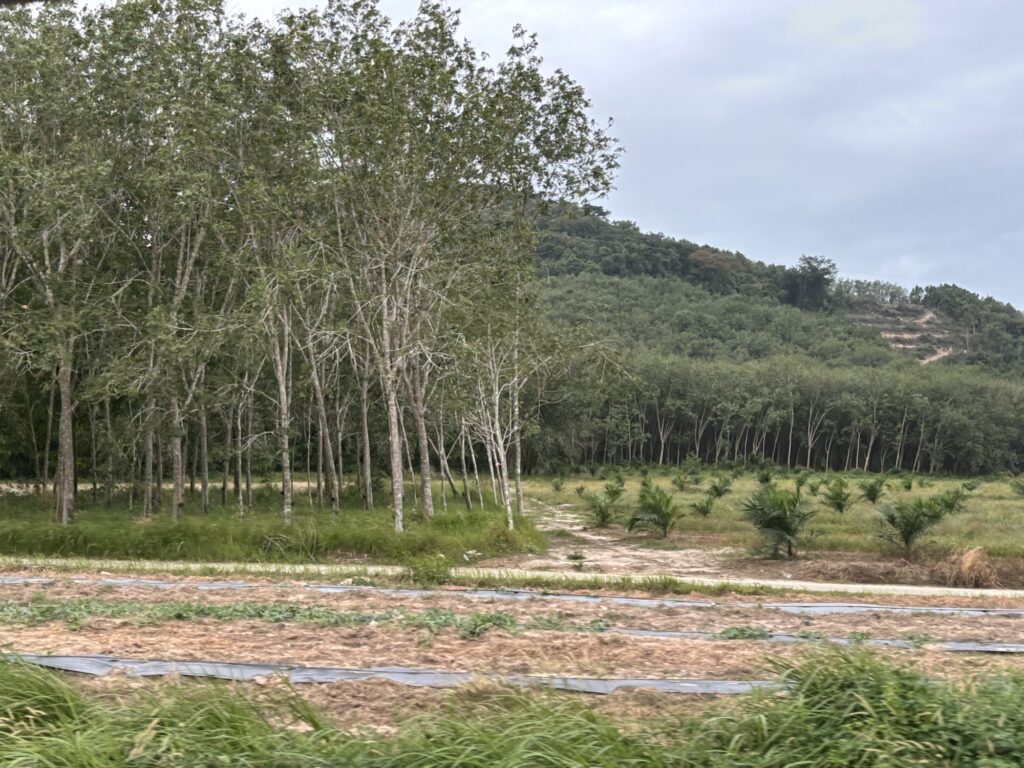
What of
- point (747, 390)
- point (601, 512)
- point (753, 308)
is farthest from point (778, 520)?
point (753, 308)

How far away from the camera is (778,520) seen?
1731 cm

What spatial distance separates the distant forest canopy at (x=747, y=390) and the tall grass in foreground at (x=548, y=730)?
31236 millimetres

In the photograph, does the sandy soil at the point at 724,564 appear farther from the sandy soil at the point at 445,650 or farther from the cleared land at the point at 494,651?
the sandy soil at the point at 445,650

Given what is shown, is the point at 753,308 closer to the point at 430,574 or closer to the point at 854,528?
the point at 854,528

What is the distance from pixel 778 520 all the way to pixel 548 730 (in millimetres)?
14337

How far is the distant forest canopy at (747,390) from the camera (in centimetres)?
6531

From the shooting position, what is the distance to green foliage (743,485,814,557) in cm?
1727

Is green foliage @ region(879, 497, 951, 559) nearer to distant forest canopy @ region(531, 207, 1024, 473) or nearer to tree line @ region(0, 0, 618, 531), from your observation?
tree line @ region(0, 0, 618, 531)

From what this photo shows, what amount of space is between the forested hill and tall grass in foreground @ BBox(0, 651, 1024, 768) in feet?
185

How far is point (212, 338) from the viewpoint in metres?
16.7

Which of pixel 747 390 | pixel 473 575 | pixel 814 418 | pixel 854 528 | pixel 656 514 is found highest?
pixel 747 390

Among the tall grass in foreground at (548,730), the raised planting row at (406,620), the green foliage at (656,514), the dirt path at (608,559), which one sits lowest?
the dirt path at (608,559)

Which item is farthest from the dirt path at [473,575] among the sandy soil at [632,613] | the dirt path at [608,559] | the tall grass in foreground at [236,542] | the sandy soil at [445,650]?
the sandy soil at [445,650]

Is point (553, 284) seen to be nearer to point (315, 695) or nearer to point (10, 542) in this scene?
point (10, 542)
